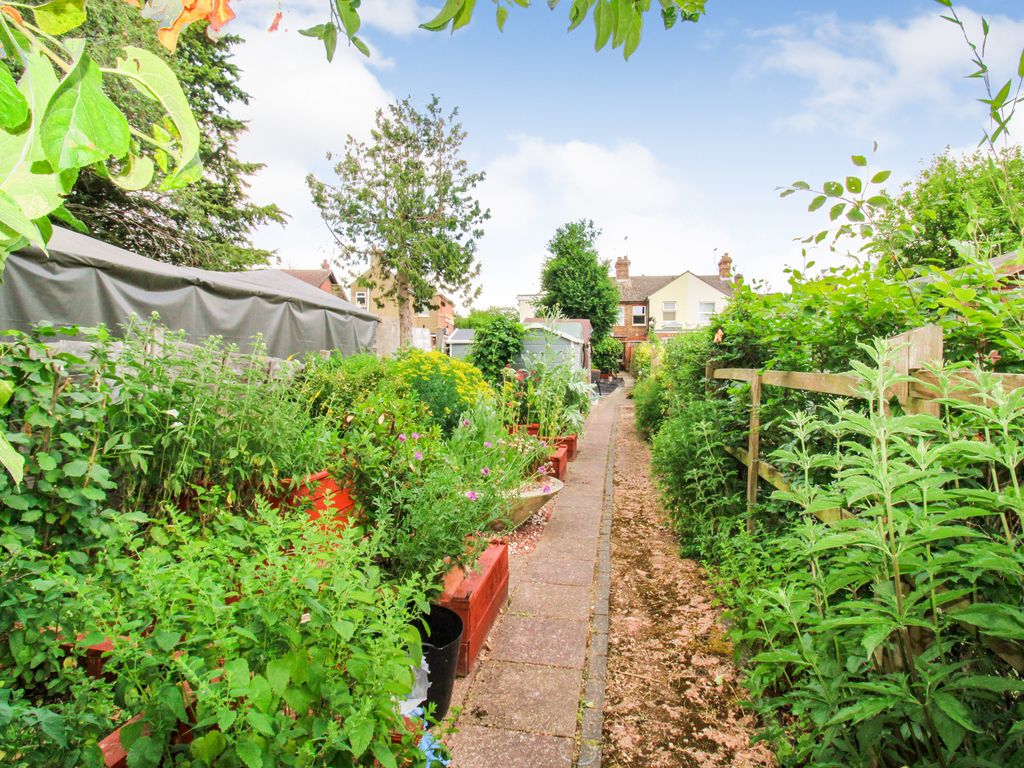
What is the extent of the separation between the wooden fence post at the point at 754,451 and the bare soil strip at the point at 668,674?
2.34 feet

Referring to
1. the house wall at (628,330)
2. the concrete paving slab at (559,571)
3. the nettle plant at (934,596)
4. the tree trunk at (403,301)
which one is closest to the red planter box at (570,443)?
the concrete paving slab at (559,571)

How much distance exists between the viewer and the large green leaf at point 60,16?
0.41m

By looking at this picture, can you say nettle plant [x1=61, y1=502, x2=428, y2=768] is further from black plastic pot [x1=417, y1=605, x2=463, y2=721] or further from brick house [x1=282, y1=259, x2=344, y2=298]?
brick house [x1=282, y1=259, x2=344, y2=298]

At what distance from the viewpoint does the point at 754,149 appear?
3.26 m

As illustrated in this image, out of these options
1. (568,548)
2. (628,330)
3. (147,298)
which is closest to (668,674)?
(568,548)

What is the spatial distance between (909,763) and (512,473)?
2.92m

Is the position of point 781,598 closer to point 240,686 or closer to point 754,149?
point 240,686

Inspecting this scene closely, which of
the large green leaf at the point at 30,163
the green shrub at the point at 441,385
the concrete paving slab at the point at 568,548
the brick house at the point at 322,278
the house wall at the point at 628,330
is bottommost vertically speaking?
the concrete paving slab at the point at 568,548

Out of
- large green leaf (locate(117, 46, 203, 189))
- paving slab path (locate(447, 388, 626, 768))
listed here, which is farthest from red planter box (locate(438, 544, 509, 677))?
large green leaf (locate(117, 46, 203, 189))

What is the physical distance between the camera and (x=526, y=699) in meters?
2.65

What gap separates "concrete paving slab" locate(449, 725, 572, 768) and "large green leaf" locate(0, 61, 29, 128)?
256 centimetres

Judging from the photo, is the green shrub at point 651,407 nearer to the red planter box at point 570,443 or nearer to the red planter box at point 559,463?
the red planter box at point 570,443

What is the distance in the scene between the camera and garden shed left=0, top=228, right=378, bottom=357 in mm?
4465

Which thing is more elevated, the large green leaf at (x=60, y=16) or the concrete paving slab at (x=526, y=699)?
the large green leaf at (x=60, y=16)
